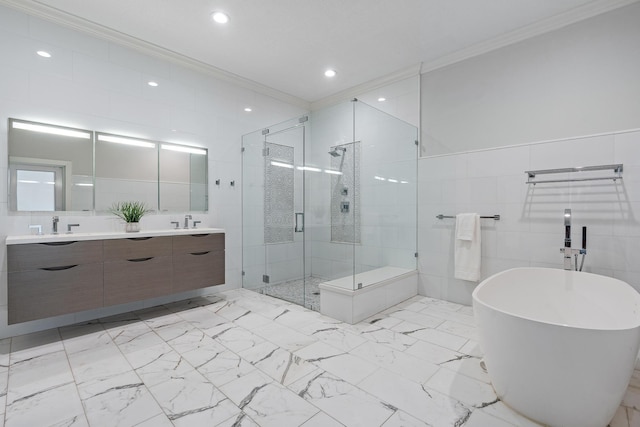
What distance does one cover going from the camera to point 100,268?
2.44 m

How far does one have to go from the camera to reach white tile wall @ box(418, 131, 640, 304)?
7.79ft

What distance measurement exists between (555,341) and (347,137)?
2337 millimetres

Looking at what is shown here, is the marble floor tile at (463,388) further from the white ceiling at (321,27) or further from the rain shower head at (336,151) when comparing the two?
the white ceiling at (321,27)

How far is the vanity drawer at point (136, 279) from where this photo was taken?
2492 mm

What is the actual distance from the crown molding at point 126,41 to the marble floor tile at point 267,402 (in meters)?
3.20

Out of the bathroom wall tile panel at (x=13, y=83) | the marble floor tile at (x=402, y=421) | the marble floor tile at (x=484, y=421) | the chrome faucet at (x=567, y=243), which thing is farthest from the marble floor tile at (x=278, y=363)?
the bathroom wall tile panel at (x=13, y=83)

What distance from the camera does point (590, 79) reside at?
8.29 ft

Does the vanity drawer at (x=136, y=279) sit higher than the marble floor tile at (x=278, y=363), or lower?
higher

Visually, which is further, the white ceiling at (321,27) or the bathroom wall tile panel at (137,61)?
the bathroom wall tile panel at (137,61)

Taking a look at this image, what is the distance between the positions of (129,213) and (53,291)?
0.85 m

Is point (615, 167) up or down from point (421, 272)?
up

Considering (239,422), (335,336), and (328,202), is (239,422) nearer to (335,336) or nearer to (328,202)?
(335,336)

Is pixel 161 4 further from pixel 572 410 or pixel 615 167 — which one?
pixel 615 167

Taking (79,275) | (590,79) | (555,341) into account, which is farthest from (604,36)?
(79,275)
